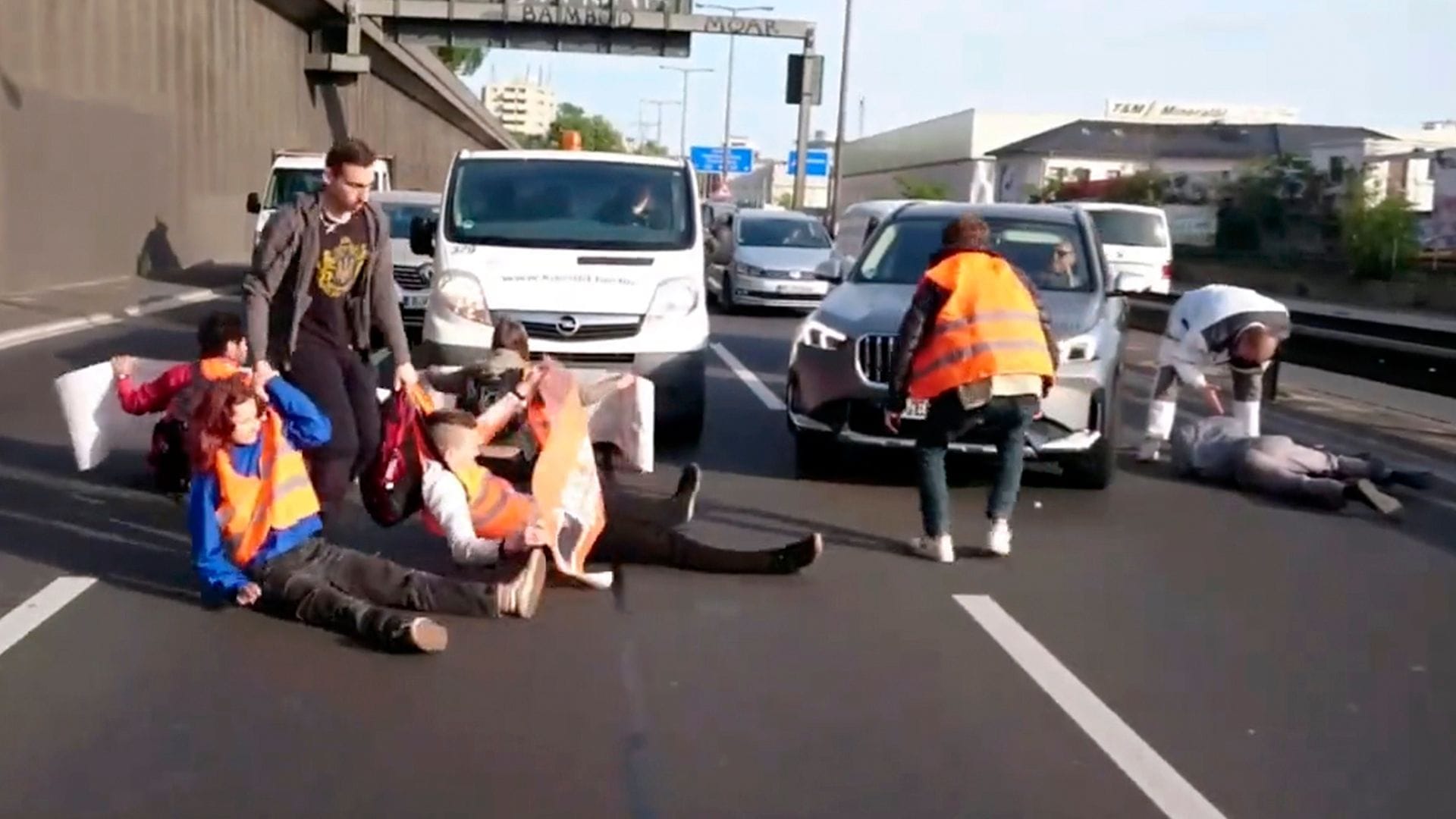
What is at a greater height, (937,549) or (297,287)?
(297,287)

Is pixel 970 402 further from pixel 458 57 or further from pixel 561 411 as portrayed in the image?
pixel 458 57

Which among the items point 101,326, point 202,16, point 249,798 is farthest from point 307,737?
point 202,16

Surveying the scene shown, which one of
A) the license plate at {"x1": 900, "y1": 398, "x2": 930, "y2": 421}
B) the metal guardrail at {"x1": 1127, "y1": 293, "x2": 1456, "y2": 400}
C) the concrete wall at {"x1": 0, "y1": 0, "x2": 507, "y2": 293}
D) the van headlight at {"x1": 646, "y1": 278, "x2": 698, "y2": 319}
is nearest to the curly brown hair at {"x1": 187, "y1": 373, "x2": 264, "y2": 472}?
the license plate at {"x1": 900, "y1": 398, "x2": 930, "y2": 421}

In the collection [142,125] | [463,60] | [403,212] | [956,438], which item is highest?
[463,60]

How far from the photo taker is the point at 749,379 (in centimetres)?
1719

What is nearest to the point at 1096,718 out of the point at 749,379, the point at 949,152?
the point at 749,379

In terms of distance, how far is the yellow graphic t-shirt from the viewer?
315 inches

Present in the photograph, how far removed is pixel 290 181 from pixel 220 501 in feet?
74.7

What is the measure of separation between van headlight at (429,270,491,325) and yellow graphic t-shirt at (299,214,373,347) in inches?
145

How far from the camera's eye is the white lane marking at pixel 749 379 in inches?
599

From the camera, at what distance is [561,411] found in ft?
26.5

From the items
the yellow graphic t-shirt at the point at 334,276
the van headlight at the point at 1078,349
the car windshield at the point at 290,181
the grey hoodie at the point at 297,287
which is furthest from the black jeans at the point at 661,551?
the car windshield at the point at 290,181

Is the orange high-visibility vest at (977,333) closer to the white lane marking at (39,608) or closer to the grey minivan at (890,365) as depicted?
the grey minivan at (890,365)

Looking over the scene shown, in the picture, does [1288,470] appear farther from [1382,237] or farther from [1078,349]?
[1382,237]
